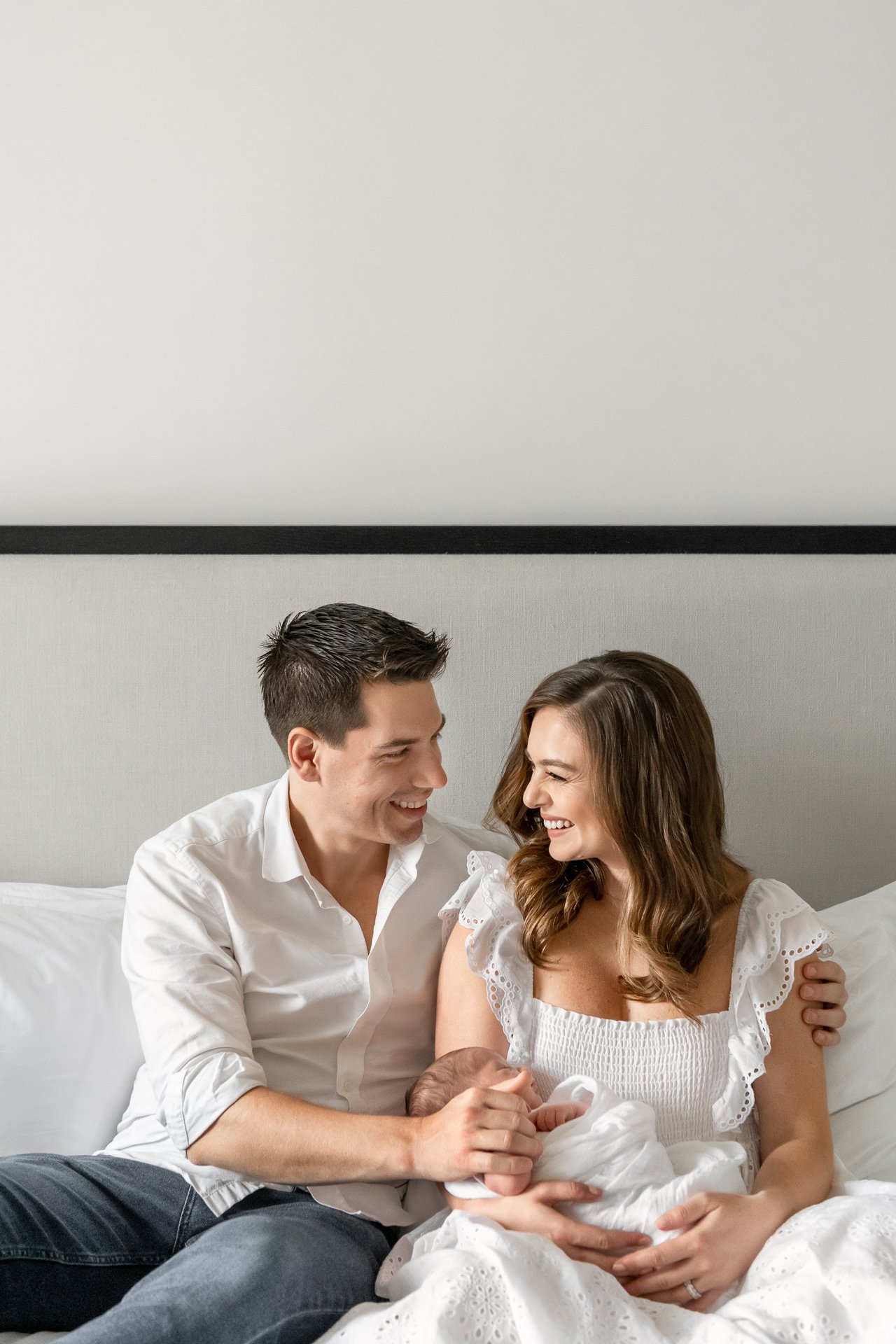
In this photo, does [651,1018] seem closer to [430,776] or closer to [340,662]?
[430,776]

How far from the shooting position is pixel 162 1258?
1431 mm

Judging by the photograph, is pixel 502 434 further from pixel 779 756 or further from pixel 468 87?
pixel 779 756

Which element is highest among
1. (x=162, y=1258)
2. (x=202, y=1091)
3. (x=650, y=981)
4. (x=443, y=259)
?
(x=443, y=259)

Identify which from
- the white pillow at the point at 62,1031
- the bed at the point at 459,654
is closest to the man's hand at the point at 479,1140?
the white pillow at the point at 62,1031

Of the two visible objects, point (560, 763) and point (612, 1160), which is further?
point (560, 763)

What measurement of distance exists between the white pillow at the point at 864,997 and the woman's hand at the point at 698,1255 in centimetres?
32

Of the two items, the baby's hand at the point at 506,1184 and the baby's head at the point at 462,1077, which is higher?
the baby's head at the point at 462,1077

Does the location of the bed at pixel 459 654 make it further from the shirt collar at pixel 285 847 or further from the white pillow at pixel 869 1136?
the white pillow at pixel 869 1136

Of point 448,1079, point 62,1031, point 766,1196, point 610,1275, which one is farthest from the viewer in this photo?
point 62,1031

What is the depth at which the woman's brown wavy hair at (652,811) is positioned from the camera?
152cm

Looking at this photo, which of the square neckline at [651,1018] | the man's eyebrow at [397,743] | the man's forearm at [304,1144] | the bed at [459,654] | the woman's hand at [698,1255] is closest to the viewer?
the woman's hand at [698,1255]

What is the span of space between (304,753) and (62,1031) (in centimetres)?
56

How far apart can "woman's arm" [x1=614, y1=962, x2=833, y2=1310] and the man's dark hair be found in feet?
2.22

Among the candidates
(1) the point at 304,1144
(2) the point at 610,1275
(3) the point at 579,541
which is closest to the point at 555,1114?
(2) the point at 610,1275
